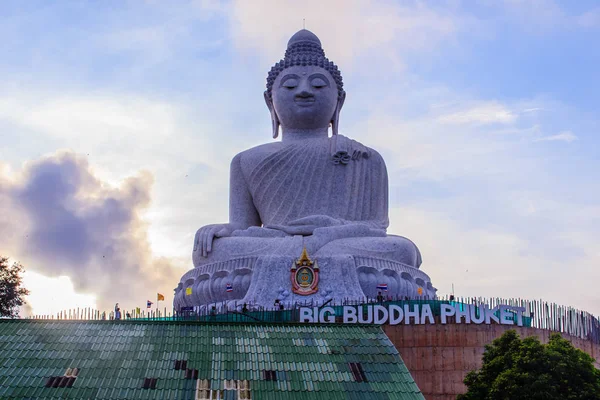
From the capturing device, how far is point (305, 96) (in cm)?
2516

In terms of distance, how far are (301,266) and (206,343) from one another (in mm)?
8493

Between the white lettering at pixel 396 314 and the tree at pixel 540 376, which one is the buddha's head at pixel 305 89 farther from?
the tree at pixel 540 376

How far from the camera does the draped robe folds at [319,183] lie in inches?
959

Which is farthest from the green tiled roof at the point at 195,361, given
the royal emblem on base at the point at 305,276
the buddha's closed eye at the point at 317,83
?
the buddha's closed eye at the point at 317,83

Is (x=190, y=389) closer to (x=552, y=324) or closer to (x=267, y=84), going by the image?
(x=552, y=324)

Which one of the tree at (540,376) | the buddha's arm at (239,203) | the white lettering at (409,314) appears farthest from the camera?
the buddha's arm at (239,203)

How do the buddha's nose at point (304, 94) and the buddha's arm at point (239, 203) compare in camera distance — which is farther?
the buddha's arm at point (239, 203)

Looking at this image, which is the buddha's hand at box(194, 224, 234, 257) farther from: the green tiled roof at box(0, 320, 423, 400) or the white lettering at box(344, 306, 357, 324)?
the green tiled roof at box(0, 320, 423, 400)

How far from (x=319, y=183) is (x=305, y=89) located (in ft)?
8.92

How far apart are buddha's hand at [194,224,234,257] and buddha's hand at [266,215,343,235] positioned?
5.46 feet

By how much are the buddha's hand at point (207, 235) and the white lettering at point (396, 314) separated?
6.46 m

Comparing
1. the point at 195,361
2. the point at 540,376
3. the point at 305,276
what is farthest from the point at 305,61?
the point at 195,361

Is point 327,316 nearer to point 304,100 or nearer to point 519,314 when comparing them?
point 519,314

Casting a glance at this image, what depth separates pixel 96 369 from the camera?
1229cm
